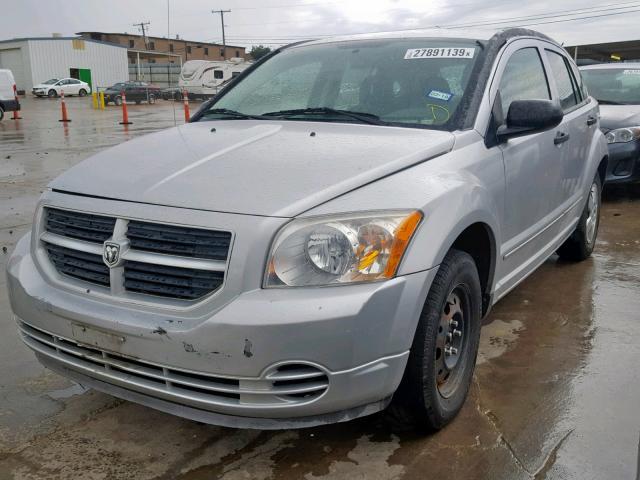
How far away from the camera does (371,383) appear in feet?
7.50

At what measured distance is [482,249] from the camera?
10.1 ft

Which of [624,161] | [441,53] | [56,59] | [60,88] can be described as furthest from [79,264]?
[56,59]

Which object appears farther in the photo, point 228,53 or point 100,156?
point 228,53

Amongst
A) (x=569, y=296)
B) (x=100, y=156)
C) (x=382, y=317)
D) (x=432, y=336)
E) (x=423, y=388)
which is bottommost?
(x=569, y=296)

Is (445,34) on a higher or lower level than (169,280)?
higher

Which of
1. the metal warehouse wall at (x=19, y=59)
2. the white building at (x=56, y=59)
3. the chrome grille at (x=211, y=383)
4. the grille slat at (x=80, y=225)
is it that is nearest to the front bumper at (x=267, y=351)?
the chrome grille at (x=211, y=383)

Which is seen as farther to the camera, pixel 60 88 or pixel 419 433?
pixel 60 88

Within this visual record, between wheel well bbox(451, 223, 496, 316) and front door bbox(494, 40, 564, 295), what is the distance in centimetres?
13

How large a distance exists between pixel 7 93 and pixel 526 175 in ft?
71.9

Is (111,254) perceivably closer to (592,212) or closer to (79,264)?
(79,264)

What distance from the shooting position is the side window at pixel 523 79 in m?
3.45

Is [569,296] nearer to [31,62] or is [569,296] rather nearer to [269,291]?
[269,291]

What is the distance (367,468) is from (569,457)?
2.67ft

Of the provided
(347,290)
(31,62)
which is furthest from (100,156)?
(31,62)
